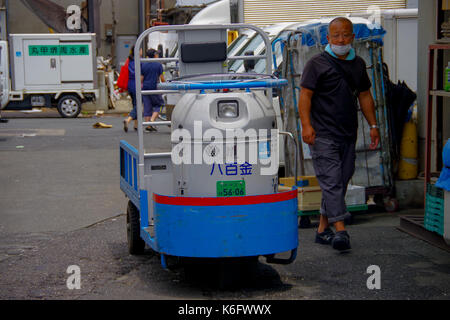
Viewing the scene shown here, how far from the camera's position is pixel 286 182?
8.20 m

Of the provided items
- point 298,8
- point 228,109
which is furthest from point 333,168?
point 298,8

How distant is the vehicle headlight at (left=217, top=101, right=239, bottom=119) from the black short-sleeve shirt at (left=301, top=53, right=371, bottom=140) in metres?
1.40

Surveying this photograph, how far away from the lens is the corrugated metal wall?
14.4 metres

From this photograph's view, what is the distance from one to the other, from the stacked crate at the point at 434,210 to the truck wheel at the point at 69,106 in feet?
55.4

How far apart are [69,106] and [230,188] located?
58.1ft

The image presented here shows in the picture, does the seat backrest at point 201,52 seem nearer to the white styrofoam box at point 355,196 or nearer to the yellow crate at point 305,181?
the yellow crate at point 305,181

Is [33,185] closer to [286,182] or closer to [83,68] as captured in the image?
[286,182]

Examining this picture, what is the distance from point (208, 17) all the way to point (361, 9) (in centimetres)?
647

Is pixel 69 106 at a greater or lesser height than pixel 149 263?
greater

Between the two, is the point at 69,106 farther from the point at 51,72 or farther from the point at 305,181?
the point at 305,181

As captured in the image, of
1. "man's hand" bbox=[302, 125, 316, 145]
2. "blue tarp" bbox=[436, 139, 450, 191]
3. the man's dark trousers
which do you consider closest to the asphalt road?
the man's dark trousers

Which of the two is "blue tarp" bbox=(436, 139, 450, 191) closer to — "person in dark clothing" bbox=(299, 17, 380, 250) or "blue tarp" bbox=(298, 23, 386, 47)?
"person in dark clothing" bbox=(299, 17, 380, 250)

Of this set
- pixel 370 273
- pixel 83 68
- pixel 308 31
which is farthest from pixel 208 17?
pixel 370 273

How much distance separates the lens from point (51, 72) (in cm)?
2208
